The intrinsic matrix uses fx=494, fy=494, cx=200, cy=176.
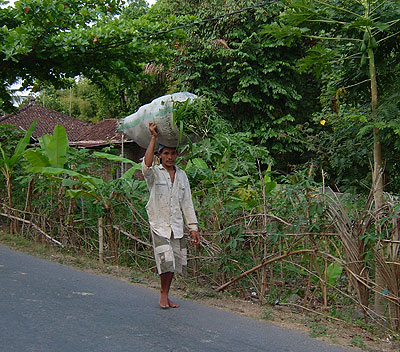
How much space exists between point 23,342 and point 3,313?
88cm

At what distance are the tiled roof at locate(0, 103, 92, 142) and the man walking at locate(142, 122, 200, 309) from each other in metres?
21.5

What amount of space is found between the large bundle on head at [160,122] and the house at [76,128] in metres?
14.8

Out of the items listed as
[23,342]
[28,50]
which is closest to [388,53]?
[23,342]

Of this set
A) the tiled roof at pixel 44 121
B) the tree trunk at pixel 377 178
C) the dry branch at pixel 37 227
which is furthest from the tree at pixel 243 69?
the tree trunk at pixel 377 178

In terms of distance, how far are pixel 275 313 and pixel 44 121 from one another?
25117 millimetres

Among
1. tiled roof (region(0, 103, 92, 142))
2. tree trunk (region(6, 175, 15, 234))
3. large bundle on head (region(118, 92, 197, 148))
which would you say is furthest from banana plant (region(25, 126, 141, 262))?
tiled roof (region(0, 103, 92, 142))

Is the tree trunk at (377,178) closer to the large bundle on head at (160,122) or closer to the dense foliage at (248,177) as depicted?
the dense foliage at (248,177)

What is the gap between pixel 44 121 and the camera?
2806cm

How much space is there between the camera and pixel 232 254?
596 centimetres

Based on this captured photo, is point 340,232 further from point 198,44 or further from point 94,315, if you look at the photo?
point 198,44

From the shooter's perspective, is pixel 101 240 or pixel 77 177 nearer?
pixel 101 240

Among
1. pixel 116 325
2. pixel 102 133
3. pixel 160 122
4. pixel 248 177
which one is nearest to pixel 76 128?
pixel 102 133

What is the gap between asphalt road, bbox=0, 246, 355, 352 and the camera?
161 inches

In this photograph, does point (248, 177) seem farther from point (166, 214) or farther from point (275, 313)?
point (275, 313)
